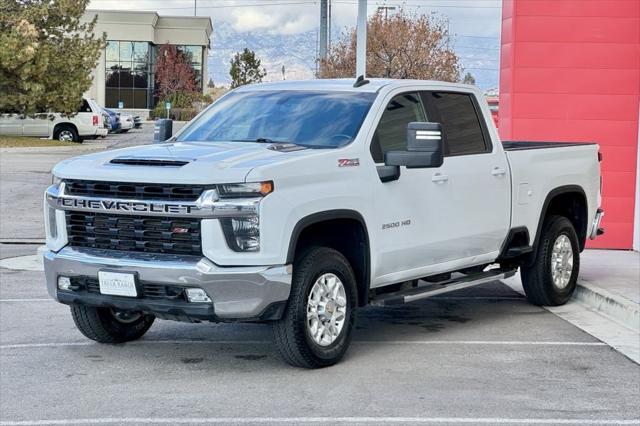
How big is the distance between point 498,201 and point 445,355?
1858 millimetres

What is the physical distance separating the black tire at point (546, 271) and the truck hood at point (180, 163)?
3.43 m

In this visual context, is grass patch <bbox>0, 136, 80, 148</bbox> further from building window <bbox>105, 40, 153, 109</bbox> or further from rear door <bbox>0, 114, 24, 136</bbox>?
building window <bbox>105, 40, 153, 109</bbox>

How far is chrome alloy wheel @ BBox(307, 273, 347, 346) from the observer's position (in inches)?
313

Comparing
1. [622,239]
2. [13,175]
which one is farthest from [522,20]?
[13,175]

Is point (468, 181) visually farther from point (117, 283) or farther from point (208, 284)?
point (117, 283)

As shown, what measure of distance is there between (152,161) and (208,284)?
101 cm

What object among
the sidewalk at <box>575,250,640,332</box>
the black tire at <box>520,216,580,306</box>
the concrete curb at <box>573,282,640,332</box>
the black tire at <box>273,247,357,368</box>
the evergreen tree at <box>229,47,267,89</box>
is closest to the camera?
the black tire at <box>273,247,357,368</box>

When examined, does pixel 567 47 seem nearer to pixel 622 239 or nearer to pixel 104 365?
pixel 622 239

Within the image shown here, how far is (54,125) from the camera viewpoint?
45688 mm

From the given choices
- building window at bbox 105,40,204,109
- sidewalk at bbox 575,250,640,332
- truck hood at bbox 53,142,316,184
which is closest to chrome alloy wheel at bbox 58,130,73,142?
sidewalk at bbox 575,250,640,332

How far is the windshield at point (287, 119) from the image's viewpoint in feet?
28.4

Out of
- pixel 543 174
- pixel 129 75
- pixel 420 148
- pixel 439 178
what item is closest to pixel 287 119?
pixel 420 148

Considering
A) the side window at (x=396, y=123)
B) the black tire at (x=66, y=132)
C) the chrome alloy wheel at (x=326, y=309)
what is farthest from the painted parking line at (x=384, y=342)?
the black tire at (x=66, y=132)

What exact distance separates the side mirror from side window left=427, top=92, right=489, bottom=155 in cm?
101
